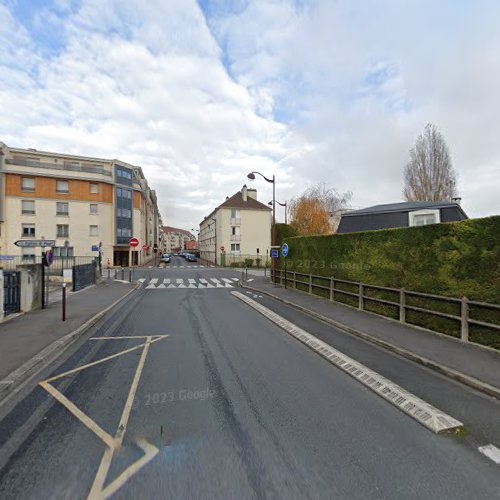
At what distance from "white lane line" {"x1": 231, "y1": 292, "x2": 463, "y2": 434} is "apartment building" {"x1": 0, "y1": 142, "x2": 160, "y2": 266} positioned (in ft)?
104

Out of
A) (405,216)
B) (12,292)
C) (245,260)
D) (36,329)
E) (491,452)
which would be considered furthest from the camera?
(245,260)

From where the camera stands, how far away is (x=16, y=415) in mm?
3365

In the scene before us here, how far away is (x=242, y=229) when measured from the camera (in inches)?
1783

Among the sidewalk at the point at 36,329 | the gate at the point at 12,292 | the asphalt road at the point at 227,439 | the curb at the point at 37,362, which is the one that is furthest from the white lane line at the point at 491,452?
the gate at the point at 12,292

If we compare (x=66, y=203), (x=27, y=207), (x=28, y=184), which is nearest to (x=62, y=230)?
(x=66, y=203)

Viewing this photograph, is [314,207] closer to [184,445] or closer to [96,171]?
[96,171]

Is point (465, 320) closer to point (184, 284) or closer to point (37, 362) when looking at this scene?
point (37, 362)

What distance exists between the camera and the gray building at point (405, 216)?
1452 centimetres

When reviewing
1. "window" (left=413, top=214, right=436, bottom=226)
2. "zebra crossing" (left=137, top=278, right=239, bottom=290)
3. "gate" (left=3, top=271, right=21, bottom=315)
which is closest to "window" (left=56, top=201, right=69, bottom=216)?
"zebra crossing" (left=137, top=278, right=239, bottom=290)

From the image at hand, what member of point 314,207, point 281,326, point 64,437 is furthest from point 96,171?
point 64,437

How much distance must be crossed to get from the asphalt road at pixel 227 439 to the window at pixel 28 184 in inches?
1485

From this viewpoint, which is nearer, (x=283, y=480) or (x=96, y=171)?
(x=283, y=480)

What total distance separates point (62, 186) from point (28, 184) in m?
3.56

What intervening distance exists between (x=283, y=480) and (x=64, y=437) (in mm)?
2415
